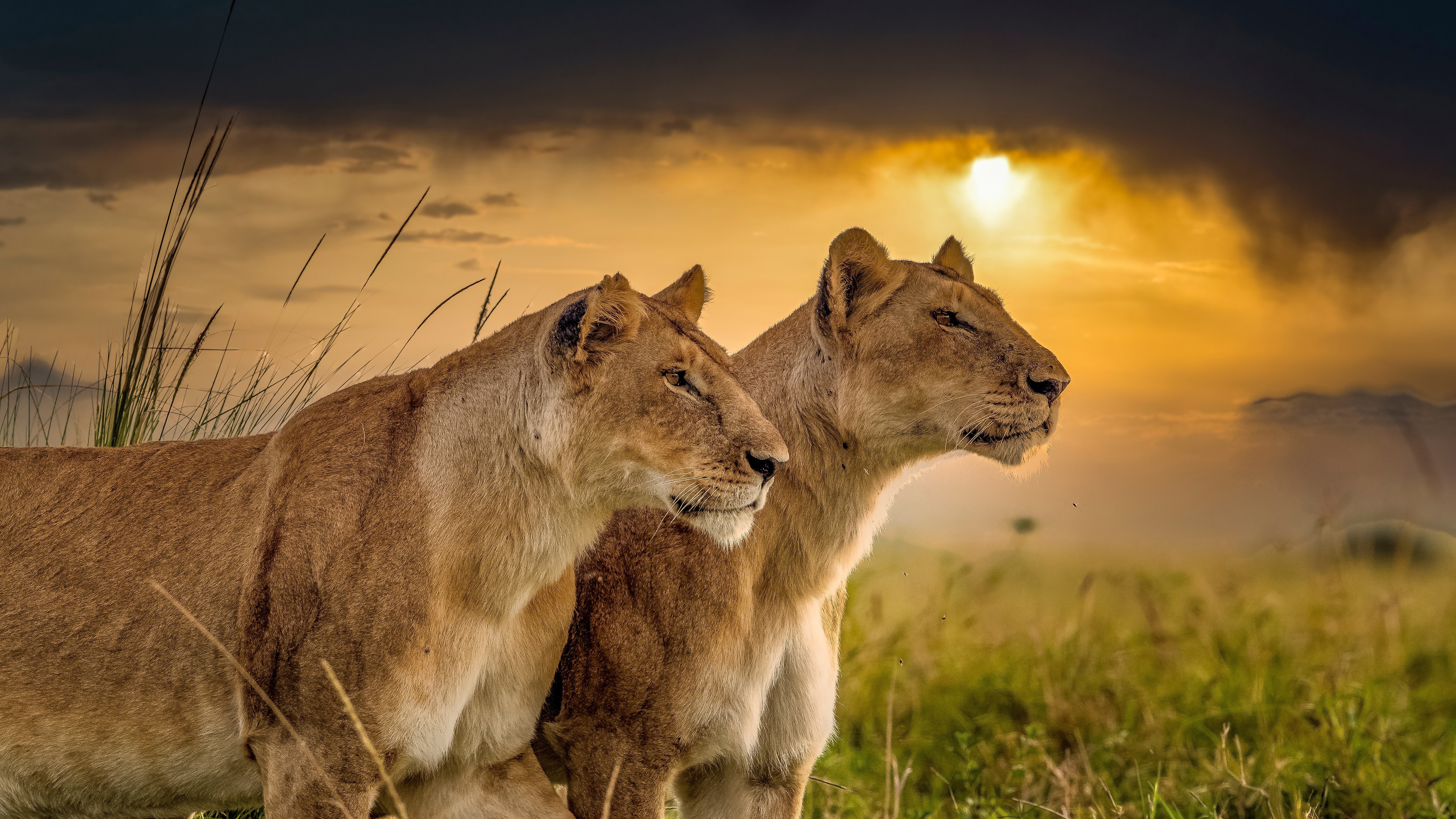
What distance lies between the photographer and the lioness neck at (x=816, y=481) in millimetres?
4727

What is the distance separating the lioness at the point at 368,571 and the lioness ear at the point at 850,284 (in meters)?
0.57

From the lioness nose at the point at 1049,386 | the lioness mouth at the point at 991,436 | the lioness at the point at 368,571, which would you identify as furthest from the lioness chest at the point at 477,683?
the lioness nose at the point at 1049,386

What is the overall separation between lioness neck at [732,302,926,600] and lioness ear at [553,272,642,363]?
0.89 metres

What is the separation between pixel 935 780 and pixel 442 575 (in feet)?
15.7

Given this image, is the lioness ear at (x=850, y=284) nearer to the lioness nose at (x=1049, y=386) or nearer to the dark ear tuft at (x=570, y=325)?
the lioness nose at (x=1049, y=386)

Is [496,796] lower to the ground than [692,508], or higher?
lower

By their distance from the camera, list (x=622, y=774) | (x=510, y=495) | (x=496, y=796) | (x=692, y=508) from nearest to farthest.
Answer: (x=692, y=508) → (x=510, y=495) → (x=622, y=774) → (x=496, y=796)

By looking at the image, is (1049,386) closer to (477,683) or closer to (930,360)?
(930,360)

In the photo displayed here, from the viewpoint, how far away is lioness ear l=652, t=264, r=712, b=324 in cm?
497

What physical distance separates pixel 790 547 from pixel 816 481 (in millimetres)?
282

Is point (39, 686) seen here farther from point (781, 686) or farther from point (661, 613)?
point (781, 686)

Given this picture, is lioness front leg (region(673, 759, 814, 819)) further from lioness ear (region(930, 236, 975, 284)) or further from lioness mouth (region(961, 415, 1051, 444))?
lioness ear (region(930, 236, 975, 284))

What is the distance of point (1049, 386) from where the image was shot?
4.68 m

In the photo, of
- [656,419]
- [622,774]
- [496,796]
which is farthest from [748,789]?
[656,419]
